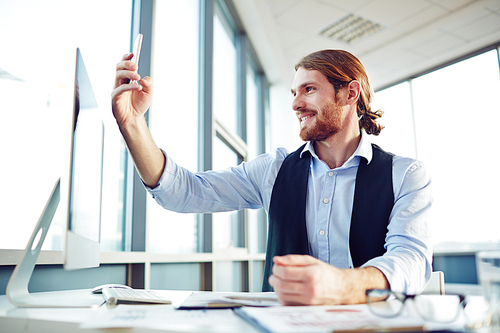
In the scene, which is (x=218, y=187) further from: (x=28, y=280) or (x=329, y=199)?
(x=28, y=280)

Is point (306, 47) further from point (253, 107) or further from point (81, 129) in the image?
point (81, 129)

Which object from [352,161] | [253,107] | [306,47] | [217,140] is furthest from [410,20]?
[352,161]

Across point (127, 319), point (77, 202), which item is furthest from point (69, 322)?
point (77, 202)

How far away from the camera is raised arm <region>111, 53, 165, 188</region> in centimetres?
94

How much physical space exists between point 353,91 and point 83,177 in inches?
49.6

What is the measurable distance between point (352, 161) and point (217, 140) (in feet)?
5.59

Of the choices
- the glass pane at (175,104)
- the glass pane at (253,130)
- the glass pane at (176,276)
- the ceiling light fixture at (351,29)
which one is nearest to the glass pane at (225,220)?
the glass pane at (175,104)

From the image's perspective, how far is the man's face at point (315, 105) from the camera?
4.81ft

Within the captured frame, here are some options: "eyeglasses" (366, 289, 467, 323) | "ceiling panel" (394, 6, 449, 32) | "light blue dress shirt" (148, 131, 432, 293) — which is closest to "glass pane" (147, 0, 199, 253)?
"light blue dress shirt" (148, 131, 432, 293)

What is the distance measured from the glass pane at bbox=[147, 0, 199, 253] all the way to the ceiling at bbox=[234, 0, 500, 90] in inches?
48.6

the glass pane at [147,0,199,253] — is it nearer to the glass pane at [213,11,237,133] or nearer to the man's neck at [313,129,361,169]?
the glass pane at [213,11,237,133]

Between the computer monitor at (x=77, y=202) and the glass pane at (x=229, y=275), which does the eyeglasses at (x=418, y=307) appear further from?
the glass pane at (x=229, y=275)

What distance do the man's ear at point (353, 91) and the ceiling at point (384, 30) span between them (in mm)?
2098

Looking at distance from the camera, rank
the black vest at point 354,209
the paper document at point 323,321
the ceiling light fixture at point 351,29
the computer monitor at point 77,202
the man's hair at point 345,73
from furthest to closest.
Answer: the ceiling light fixture at point 351,29 → the man's hair at point 345,73 → the black vest at point 354,209 → the computer monitor at point 77,202 → the paper document at point 323,321
